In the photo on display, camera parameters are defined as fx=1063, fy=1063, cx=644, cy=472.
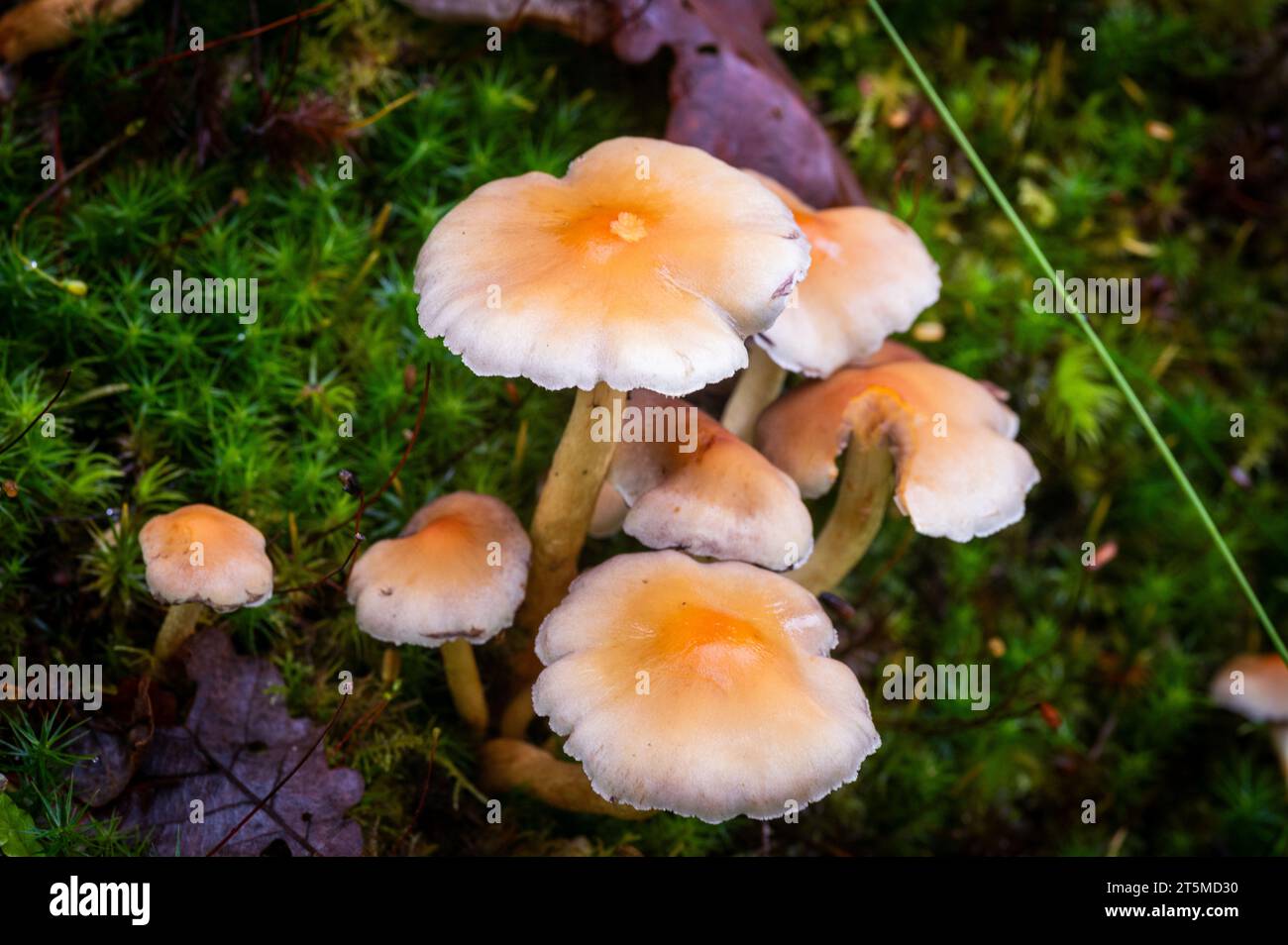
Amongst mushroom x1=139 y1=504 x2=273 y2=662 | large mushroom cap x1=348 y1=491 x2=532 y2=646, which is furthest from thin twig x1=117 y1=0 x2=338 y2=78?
large mushroom cap x1=348 y1=491 x2=532 y2=646

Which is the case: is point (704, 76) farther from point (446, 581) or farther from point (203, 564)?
point (203, 564)

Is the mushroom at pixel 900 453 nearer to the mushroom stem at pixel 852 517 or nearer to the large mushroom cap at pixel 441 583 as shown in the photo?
the mushroom stem at pixel 852 517

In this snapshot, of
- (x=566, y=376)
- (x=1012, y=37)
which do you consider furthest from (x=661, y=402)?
(x=1012, y=37)

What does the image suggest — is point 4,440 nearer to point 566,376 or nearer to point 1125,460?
point 566,376

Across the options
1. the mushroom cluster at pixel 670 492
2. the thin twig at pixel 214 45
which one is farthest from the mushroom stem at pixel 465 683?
the thin twig at pixel 214 45

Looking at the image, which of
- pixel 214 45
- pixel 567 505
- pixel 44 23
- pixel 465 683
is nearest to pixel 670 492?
pixel 567 505

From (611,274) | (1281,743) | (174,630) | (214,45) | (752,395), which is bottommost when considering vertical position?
(1281,743)
